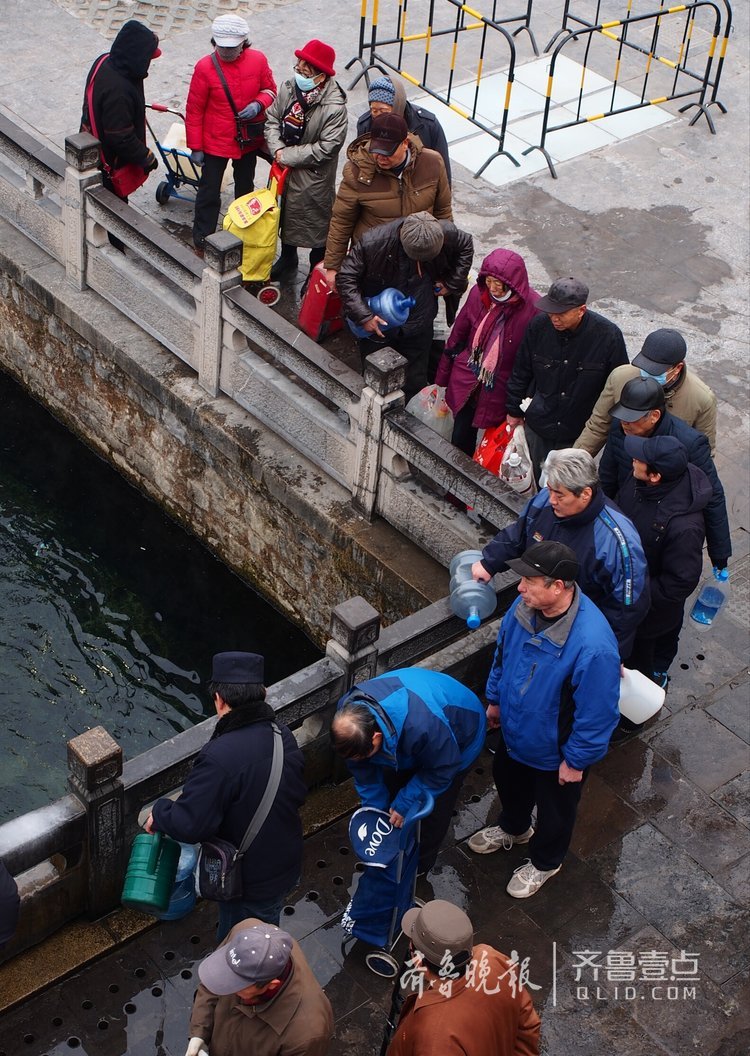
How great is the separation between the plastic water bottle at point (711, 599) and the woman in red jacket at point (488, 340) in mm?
1652

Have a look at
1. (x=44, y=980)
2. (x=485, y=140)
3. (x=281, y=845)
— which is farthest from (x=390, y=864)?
(x=485, y=140)

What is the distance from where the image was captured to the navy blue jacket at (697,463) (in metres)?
6.80

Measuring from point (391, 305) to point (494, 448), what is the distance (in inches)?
43.1

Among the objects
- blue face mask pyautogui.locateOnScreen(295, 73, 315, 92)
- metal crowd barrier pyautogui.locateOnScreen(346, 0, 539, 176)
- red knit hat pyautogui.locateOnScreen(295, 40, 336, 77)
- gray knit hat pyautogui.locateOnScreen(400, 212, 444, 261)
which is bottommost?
metal crowd barrier pyautogui.locateOnScreen(346, 0, 539, 176)

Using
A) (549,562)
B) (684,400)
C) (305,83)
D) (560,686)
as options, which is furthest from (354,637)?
(305,83)

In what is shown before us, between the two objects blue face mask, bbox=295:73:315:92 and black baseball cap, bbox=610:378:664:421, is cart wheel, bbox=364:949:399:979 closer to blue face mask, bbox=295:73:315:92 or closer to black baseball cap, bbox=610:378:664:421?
black baseball cap, bbox=610:378:664:421

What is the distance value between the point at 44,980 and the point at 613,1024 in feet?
8.39

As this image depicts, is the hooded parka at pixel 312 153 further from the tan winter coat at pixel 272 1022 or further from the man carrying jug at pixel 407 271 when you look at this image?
the tan winter coat at pixel 272 1022

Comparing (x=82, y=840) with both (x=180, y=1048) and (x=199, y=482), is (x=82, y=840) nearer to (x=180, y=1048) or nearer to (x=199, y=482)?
(x=180, y=1048)

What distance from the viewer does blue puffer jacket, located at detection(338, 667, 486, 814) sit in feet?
17.8

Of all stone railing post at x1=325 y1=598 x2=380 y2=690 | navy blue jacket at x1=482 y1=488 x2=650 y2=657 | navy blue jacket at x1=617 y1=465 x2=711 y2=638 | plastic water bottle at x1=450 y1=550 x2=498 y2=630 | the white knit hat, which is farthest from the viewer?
the white knit hat

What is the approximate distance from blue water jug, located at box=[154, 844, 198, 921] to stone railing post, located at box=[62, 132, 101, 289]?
5.65 meters

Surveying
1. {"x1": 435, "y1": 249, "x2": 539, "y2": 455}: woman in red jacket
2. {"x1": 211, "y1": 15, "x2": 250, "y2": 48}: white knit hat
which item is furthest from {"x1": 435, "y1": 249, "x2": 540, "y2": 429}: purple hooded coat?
{"x1": 211, "y1": 15, "x2": 250, "y2": 48}: white knit hat

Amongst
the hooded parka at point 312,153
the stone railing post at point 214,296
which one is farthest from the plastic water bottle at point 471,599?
the hooded parka at point 312,153
